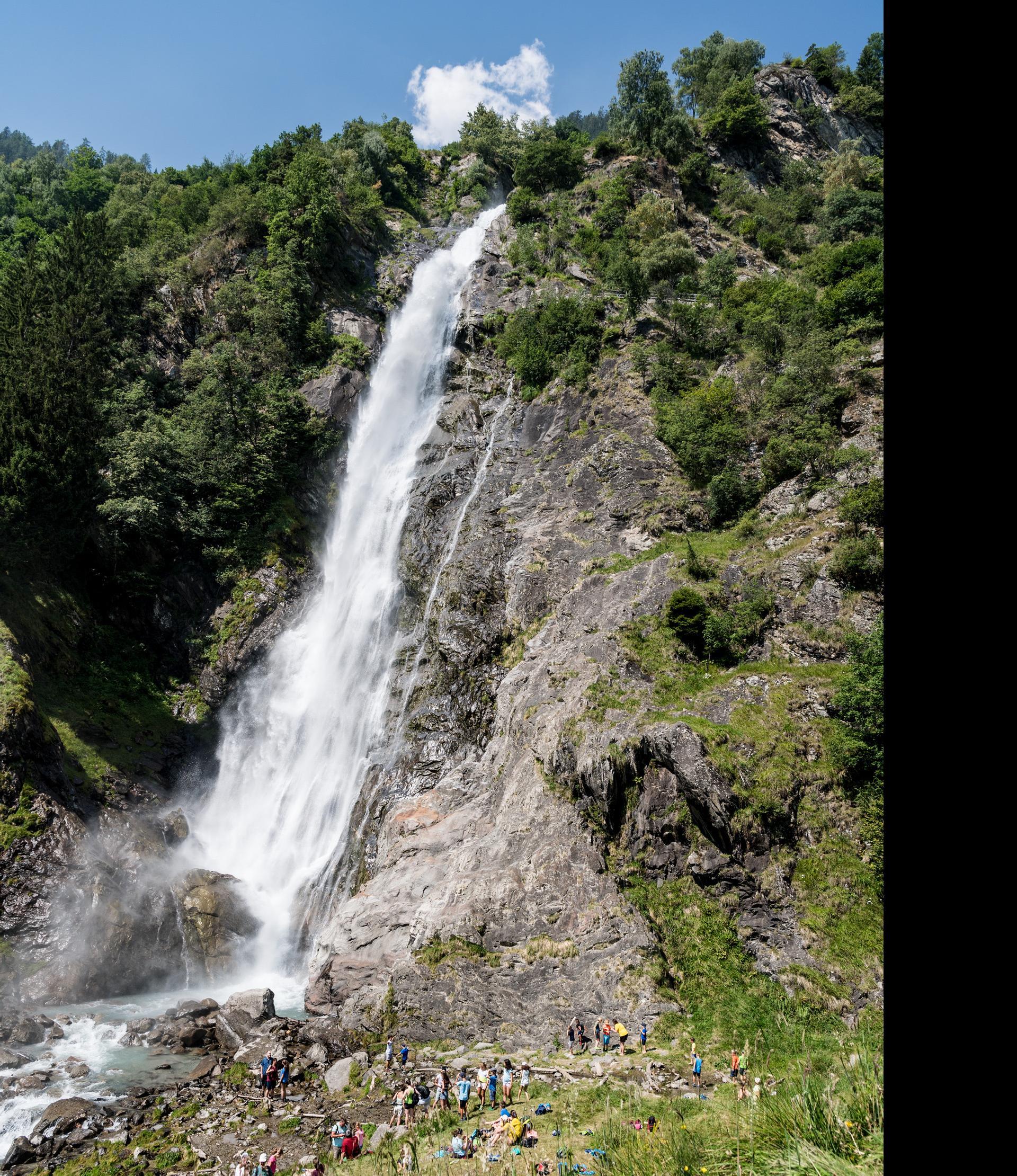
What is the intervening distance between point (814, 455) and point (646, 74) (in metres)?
52.5

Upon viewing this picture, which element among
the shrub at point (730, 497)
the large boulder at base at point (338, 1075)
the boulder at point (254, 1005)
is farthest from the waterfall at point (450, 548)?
the large boulder at base at point (338, 1075)

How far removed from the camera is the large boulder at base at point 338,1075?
16.2m

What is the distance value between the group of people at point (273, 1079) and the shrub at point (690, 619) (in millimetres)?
16026

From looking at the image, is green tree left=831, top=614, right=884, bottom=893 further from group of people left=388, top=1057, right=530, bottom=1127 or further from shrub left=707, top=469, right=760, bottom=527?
shrub left=707, top=469, right=760, bottom=527

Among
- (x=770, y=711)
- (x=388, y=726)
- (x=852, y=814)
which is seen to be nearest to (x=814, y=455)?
(x=770, y=711)

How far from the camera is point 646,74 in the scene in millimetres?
60156

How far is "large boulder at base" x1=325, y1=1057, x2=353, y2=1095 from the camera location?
16.2m

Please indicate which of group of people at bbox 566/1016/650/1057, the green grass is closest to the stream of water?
the green grass

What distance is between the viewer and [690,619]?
22.7m

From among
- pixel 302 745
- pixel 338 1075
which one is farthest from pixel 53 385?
pixel 338 1075

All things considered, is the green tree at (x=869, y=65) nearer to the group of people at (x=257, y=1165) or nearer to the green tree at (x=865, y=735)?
the green tree at (x=865, y=735)

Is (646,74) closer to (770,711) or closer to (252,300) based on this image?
(252,300)

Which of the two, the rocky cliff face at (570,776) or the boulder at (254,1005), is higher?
the rocky cliff face at (570,776)
